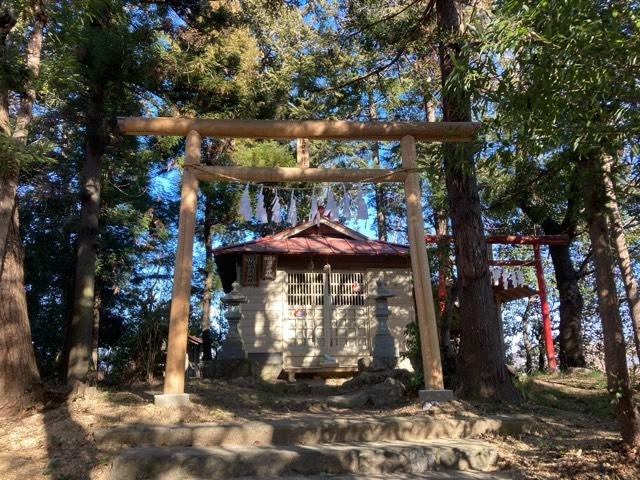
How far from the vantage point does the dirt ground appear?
4.11 metres

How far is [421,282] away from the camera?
243 inches

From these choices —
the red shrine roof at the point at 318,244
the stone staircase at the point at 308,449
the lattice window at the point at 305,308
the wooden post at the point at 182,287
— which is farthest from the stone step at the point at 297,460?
the red shrine roof at the point at 318,244

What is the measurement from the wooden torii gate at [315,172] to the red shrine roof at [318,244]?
560cm

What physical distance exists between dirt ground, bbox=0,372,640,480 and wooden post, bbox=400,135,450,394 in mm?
417

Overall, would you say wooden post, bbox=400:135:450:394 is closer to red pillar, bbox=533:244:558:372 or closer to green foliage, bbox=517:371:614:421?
green foliage, bbox=517:371:614:421

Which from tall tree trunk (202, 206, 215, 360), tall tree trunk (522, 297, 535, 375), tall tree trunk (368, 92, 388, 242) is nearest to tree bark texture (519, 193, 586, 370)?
tall tree trunk (368, 92, 388, 242)

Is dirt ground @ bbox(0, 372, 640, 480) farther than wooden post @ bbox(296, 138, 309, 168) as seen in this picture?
No

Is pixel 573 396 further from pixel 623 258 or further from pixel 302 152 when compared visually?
pixel 302 152

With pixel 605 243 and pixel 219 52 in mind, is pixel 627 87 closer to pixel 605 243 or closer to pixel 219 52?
pixel 605 243

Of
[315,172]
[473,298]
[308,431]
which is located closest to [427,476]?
[308,431]

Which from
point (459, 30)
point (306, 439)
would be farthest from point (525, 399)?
point (459, 30)

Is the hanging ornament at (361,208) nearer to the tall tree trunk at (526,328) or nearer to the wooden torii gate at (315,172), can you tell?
→ the wooden torii gate at (315,172)

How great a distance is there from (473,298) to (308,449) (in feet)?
11.4

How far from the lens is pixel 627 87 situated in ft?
11.0
